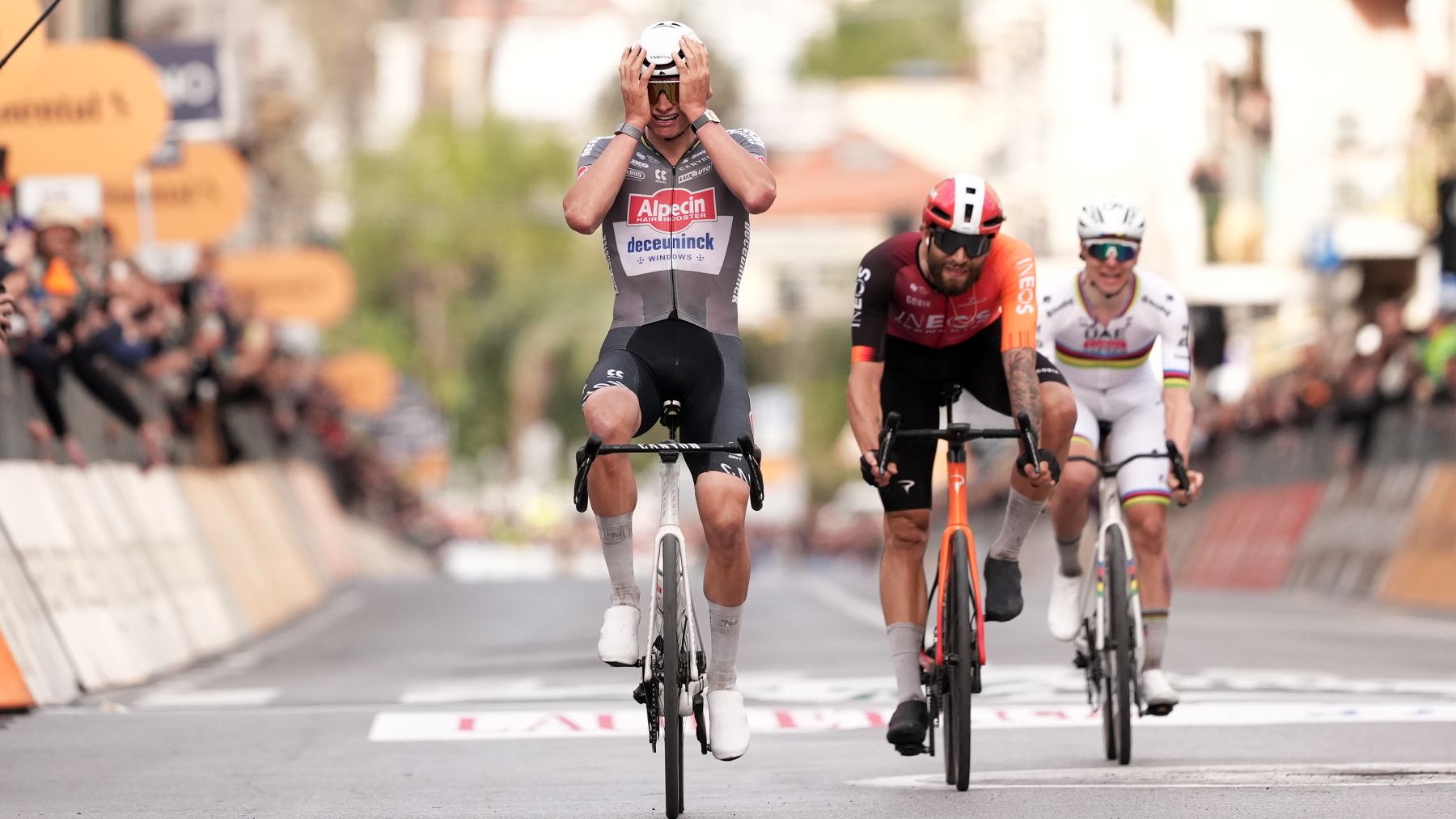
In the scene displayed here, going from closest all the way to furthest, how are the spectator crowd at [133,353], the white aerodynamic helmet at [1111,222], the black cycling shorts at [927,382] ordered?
the black cycling shorts at [927,382] < the white aerodynamic helmet at [1111,222] < the spectator crowd at [133,353]

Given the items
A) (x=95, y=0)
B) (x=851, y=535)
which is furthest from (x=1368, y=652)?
(x=851, y=535)

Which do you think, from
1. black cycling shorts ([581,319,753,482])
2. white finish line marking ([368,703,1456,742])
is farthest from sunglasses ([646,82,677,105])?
white finish line marking ([368,703,1456,742])

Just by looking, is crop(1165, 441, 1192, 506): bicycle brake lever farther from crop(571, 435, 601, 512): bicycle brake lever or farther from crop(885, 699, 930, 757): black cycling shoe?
crop(571, 435, 601, 512): bicycle brake lever

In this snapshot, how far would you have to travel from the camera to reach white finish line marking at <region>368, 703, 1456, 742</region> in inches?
477

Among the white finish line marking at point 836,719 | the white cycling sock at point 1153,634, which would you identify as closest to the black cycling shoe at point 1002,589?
the white cycling sock at point 1153,634

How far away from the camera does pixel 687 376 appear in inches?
361

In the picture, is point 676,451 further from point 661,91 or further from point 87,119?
point 87,119

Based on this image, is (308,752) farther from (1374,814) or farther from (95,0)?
(95,0)

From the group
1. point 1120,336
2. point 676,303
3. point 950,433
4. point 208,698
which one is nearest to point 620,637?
point 676,303

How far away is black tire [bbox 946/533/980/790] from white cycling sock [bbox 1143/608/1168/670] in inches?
62.0

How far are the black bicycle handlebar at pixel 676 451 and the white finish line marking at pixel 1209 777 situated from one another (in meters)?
1.43

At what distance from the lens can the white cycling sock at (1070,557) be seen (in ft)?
38.4

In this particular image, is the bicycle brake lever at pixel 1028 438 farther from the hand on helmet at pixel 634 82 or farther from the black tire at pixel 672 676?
the hand on helmet at pixel 634 82

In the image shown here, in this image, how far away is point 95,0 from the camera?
33594 millimetres
